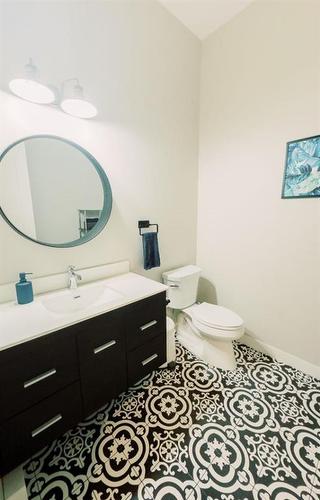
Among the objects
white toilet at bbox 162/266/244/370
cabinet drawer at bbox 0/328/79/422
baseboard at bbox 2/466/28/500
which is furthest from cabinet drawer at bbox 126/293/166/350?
baseboard at bbox 2/466/28/500

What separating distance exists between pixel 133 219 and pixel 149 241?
0.73 feet

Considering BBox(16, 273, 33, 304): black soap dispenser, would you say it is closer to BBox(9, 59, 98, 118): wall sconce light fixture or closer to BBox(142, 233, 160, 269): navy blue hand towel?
BBox(142, 233, 160, 269): navy blue hand towel

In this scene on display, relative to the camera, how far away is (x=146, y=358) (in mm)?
1350

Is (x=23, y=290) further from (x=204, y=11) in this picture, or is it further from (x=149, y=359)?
(x=204, y=11)

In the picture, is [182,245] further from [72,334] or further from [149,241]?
[72,334]

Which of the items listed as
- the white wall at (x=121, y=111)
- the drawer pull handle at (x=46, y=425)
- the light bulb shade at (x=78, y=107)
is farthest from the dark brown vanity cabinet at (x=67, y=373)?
the light bulb shade at (x=78, y=107)

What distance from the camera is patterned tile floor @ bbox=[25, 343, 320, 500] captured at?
38.1 inches

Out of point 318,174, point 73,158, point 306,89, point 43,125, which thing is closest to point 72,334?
point 73,158

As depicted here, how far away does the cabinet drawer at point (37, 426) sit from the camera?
854 millimetres

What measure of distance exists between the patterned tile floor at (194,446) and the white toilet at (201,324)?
0.18 meters

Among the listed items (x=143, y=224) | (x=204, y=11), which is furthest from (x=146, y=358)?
(x=204, y=11)

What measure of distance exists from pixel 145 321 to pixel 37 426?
69 centimetres

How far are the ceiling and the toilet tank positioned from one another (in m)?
2.14

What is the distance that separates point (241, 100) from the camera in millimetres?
1727
